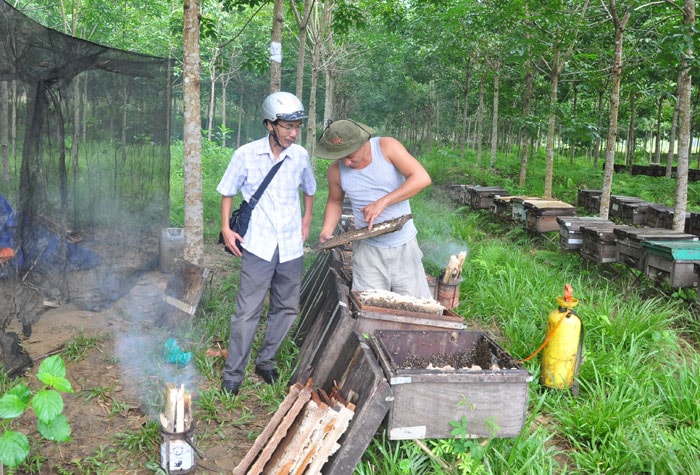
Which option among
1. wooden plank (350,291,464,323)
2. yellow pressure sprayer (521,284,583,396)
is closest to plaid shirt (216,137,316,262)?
wooden plank (350,291,464,323)

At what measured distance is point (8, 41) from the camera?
459 centimetres

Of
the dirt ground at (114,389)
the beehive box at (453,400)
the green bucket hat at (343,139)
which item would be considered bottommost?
the dirt ground at (114,389)

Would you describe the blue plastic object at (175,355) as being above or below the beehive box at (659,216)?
below

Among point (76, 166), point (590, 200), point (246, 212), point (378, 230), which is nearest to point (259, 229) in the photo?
point (246, 212)

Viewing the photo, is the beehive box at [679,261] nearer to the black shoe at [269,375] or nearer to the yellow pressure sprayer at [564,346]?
the yellow pressure sprayer at [564,346]

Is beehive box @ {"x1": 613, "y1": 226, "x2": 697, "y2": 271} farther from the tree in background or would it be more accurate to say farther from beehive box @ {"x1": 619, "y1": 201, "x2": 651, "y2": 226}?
the tree in background

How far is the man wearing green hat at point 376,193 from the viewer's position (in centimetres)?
400

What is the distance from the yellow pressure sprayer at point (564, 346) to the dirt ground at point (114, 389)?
2180mm

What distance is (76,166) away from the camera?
6.02 m

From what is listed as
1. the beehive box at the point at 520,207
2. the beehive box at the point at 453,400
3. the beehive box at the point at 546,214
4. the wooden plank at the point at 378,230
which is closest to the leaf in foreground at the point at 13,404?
the beehive box at the point at 453,400

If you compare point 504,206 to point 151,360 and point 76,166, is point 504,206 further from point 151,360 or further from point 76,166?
point 151,360

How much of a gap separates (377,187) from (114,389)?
258 cm

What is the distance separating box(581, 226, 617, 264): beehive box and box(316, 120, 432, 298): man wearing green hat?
3.46 meters

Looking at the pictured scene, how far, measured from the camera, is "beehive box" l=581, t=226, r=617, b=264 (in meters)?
6.96
